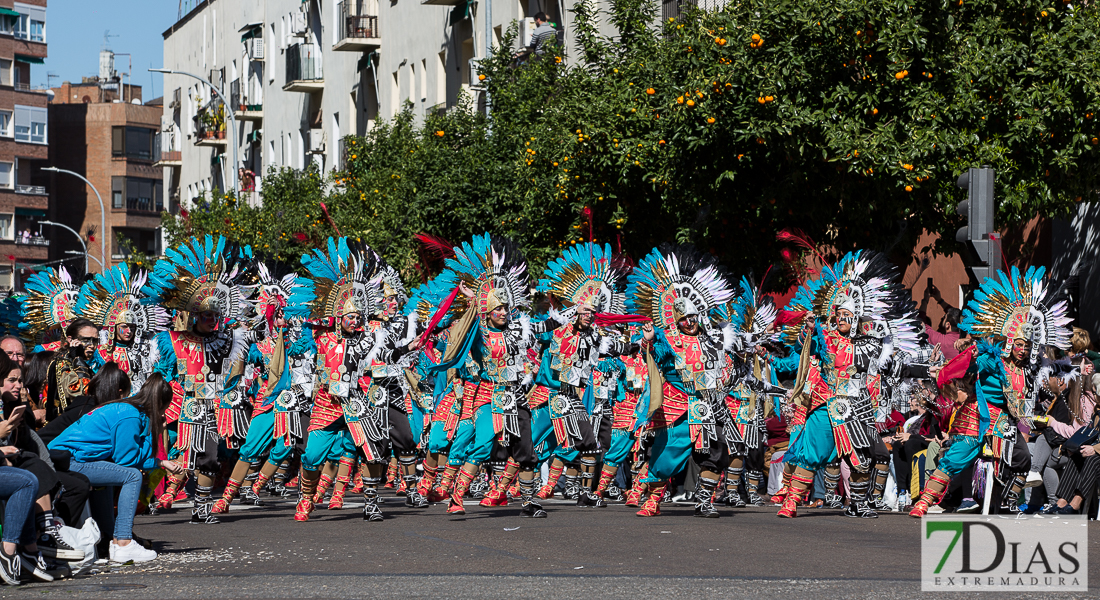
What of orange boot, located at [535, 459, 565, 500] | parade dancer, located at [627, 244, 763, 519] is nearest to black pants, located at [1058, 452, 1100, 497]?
parade dancer, located at [627, 244, 763, 519]

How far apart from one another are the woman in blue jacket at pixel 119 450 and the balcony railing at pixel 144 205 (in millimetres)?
80442

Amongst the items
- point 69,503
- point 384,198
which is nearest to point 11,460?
point 69,503

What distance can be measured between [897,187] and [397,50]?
1193 inches

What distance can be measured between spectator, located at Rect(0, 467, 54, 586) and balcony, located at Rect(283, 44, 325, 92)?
143ft

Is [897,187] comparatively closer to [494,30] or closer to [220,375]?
[220,375]

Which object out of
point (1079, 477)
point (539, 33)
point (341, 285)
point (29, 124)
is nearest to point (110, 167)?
point (29, 124)

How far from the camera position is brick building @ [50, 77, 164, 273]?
8669cm

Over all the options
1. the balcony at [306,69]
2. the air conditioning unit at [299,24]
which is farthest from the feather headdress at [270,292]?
the air conditioning unit at [299,24]

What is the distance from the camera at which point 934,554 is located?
34.5 ft

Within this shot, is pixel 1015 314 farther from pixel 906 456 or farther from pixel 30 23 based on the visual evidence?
pixel 30 23

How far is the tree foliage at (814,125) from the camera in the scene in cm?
1591

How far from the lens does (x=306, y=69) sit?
5222cm

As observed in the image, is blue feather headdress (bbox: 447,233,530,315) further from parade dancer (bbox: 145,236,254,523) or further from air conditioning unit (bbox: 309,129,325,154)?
air conditioning unit (bbox: 309,129,325,154)

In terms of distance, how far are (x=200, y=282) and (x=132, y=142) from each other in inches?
3082
